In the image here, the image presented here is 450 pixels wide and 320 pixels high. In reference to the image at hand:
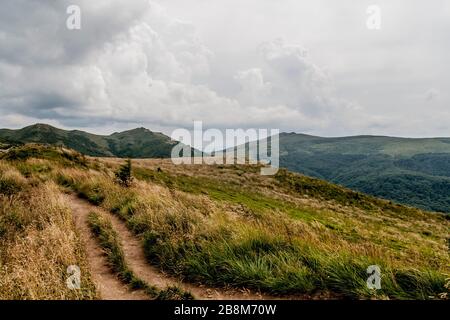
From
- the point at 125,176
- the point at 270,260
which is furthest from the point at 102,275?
the point at 125,176

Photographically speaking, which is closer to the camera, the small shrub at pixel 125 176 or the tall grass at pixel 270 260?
the tall grass at pixel 270 260

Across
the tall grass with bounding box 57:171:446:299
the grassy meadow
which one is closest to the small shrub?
the grassy meadow

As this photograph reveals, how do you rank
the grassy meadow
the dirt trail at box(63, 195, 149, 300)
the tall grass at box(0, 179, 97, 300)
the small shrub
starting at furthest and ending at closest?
the small shrub < the dirt trail at box(63, 195, 149, 300) < the grassy meadow < the tall grass at box(0, 179, 97, 300)

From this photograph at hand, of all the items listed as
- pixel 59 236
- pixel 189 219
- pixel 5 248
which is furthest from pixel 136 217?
pixel 5 248

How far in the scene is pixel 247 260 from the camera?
23.2 feet

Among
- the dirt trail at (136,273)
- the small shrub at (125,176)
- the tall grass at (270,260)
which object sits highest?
the small shrub at (125,176)

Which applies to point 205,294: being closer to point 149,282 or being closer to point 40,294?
point 149,282

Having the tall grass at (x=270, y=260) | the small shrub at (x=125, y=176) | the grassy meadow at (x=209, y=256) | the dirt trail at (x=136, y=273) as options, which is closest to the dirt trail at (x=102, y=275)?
the dirt trail at (x=136, y=273)

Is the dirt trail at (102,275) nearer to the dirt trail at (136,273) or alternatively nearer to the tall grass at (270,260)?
the dirt trail at (136,273)

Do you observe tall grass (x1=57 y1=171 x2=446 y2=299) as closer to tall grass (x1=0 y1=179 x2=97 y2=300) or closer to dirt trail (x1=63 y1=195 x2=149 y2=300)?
dirt trail (x1=63 y1=195 x2=149 y2=300)

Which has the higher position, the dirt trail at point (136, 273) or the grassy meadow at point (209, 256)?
the grassy meadow at point (209, 256)

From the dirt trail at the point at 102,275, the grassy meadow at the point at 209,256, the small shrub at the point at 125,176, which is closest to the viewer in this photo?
the grassy meadow at the point at 209,256

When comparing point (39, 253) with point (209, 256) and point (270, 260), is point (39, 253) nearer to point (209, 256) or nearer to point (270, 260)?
point (209, 256)
